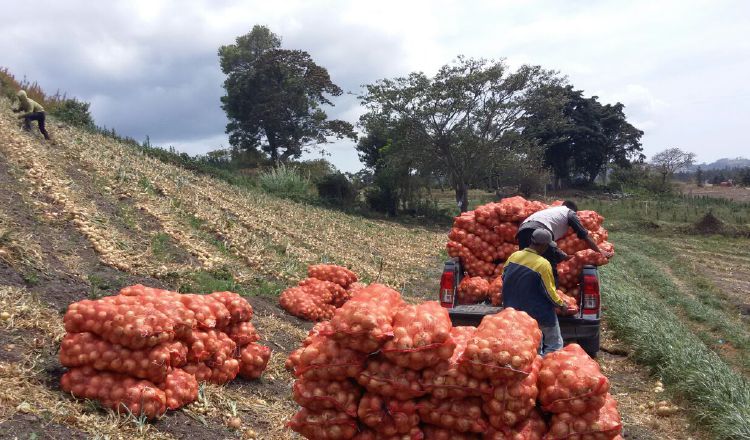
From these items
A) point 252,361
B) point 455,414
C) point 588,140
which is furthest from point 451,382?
point 588,140

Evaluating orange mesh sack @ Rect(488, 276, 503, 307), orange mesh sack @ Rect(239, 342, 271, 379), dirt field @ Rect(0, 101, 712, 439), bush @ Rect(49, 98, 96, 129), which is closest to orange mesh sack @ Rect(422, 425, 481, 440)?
dirt field @ Rect(0, 101, 712, 439)

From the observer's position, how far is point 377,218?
27438mm

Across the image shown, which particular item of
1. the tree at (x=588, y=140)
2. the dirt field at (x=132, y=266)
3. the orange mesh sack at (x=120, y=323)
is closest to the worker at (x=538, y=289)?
the dirt field at (x=132, y=266)

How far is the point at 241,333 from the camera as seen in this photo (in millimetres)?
5250

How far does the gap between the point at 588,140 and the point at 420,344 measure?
52.2m

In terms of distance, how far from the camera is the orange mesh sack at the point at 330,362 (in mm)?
3074

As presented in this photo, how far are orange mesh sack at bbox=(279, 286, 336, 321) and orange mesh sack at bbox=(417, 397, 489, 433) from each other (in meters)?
4.92

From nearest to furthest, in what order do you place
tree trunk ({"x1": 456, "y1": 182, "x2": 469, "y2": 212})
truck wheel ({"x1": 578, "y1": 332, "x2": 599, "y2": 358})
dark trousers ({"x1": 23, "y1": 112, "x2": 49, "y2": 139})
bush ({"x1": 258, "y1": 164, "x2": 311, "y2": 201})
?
1. truck wheel ({"x1": 578, "y1": 332, "x2": 599, "y2": 358})
2. dark trousers ({"x1": 23, "y1": 112, "x2": 49, "y2": 139})
3. bush ({"x1": 258, "y1": 164, "x2": 311, "y2": 201})
4. tree trunk ({"x1": 456, "y1": 182, "x2": 469, "y2": 212})

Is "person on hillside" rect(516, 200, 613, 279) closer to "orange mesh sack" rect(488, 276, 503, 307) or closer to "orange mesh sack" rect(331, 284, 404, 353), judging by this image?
"orange mesh sack" rect(488, 276, 503, 307)

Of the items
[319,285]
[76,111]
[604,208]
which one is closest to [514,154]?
[604,208]

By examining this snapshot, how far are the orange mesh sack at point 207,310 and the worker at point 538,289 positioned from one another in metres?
2.41

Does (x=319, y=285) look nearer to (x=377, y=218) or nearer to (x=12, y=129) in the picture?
(x=12, y=129)

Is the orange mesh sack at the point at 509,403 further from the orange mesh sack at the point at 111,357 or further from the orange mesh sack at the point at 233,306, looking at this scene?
the orange mesh sack at the point at 233,306

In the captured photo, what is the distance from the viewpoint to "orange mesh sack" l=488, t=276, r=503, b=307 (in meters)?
6.44
